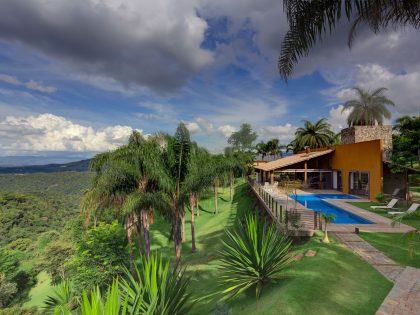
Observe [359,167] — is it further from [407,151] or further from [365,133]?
[365,133]

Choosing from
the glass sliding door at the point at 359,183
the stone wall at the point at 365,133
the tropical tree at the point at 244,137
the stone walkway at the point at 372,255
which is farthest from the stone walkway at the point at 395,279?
the tropical tree at the point at 244,137

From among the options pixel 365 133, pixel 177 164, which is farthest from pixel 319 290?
pixel 365 133

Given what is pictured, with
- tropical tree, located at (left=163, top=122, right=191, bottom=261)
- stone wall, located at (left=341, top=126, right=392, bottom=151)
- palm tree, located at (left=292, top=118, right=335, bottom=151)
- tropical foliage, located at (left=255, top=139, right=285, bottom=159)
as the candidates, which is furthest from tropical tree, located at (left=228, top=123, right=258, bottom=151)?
tropical tree, located at (left=163, top=122, right=191, bottom=261)

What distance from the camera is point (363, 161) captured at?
70.5ft

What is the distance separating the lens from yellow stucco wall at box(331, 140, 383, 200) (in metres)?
19.5

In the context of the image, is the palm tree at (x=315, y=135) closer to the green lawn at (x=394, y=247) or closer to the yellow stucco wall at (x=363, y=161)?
the yellow stucco wall at (x=363, y=161)

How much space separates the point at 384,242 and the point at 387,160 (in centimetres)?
1178

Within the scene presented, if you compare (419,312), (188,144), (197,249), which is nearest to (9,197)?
(197,249)

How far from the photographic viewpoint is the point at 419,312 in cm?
517

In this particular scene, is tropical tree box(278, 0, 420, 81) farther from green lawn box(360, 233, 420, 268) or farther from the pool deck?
the pool deck

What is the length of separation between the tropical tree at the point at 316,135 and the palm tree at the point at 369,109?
8.31 m

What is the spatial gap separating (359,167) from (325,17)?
65.4 ft

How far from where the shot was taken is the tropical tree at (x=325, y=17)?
516cm

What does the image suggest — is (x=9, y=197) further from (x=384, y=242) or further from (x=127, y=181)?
(x=384, y=242)
